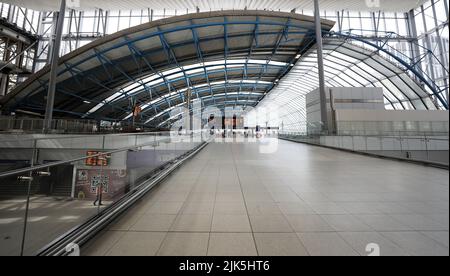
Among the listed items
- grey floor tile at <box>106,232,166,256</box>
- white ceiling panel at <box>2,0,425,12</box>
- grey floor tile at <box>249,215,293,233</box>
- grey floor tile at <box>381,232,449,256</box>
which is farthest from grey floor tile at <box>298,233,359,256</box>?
white ceiling panel at <box>2,0,425,12</box>

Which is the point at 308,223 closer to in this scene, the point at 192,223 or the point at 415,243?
the point at 415,243

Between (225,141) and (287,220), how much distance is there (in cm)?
1965

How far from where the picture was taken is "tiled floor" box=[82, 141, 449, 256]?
85.0 inches

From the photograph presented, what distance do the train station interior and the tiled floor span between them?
0.09 ft

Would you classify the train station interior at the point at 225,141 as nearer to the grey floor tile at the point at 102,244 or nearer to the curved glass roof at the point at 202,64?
the grey floor tile at the point at 102,244

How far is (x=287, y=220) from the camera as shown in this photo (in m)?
2.87

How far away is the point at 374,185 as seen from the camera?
14.7 ft

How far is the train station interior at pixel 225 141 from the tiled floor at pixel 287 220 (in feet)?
0.09

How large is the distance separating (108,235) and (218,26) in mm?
21142

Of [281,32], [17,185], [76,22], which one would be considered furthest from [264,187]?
[76,22]

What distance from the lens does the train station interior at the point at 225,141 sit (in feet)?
7.44

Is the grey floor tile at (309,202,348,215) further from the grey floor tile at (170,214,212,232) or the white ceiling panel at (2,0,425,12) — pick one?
the white ceiling panel at (2,0,425,12)

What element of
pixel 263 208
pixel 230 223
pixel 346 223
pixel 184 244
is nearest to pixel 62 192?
pixel 184 244
